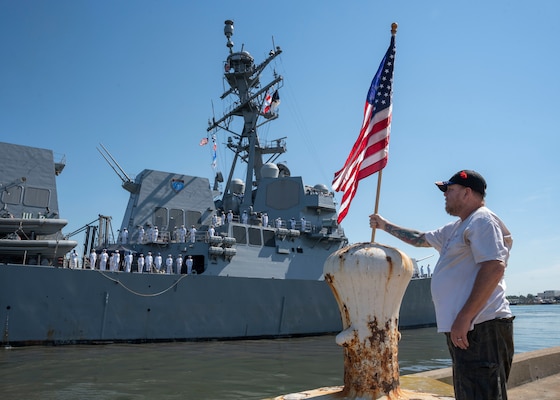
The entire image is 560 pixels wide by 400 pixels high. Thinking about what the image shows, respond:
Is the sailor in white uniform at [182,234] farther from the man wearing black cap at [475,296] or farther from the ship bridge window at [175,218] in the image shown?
the man wearing black cap at [475,296]

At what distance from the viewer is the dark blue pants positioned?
1882 millimetres

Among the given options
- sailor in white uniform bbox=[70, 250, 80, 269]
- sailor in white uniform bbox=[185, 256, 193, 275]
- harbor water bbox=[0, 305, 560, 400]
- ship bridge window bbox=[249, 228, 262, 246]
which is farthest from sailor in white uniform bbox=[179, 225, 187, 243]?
harbor water bbox=[0, 305, 560, 400]

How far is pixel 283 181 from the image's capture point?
62.4 feet

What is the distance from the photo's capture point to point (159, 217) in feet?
55.3

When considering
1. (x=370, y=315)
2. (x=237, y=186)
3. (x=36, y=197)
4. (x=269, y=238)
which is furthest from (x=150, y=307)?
(x=370, y=315)

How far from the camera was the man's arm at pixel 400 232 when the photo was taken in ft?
8.17

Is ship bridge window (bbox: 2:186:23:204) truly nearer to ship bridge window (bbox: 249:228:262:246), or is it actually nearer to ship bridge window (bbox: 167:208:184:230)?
ship bridge window (bbox: 167:208:184:230)

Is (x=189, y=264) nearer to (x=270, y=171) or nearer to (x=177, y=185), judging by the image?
(x=177, y=185)

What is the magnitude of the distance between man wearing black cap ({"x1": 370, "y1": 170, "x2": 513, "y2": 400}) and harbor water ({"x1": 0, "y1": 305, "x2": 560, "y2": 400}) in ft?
16.2

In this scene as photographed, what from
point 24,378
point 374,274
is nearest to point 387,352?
point 374,274

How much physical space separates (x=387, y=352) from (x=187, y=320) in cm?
1178

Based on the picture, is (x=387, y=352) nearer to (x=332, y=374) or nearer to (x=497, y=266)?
(x=497, y=266)

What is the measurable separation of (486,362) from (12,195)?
567 inches

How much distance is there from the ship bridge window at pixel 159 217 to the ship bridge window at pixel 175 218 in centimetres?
22
